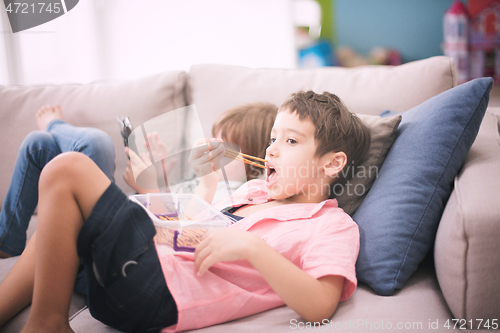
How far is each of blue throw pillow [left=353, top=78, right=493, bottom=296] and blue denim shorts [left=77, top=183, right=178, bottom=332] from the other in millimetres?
449

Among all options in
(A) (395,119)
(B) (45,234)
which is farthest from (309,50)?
(B) (45,234)

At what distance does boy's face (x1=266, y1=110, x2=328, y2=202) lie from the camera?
915mm

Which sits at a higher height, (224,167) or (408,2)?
(408,2)

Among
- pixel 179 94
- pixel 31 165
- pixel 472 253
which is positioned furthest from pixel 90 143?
pixel 472 253

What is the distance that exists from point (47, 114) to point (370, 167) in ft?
4.01

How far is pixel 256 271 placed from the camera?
77 cm

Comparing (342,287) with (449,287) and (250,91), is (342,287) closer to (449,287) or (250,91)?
(449,287)

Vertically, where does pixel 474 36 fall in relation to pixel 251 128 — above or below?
above

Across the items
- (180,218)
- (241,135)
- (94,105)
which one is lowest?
(180,218)

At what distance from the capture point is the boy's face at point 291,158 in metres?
0.91

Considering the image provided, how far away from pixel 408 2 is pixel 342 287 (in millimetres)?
2641

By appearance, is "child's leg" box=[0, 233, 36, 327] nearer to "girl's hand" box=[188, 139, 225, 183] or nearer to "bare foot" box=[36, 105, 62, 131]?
"girl's hand" box=[188, 139, 225, 183]

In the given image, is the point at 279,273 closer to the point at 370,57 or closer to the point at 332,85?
the point at 332,85

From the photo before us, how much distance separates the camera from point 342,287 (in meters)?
0.74
